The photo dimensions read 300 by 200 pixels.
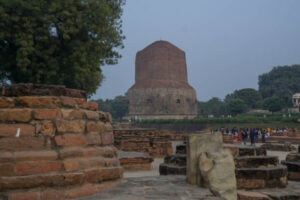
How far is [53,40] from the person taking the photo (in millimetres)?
10578

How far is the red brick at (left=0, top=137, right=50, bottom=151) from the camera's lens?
2.28 m

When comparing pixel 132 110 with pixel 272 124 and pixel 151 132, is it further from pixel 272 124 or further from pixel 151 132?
pixel 151 132

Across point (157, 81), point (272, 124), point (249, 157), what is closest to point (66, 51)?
point (249, 157)

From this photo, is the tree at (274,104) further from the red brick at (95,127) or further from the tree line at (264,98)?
the red brick at (95,127)

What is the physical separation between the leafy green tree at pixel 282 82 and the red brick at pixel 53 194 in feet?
178

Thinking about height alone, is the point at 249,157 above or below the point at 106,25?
below

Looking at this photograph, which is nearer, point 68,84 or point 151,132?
point 151,132

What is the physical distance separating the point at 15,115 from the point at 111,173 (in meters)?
0.96

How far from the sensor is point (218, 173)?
284cm

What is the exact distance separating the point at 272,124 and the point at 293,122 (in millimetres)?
1761

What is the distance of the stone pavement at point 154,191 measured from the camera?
2.37 meters

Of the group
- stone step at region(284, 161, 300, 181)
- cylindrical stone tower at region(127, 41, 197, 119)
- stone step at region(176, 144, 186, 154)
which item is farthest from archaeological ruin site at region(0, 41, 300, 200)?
cylindrical stone tower at region(127, 41, 197, 119)

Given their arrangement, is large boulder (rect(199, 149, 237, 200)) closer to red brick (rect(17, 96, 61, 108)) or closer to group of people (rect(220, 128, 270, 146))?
red brick (rect(17, 96, 61, 108))

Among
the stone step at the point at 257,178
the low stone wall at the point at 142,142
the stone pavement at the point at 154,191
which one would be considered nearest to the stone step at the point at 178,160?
the stone step at the point at 257,178
